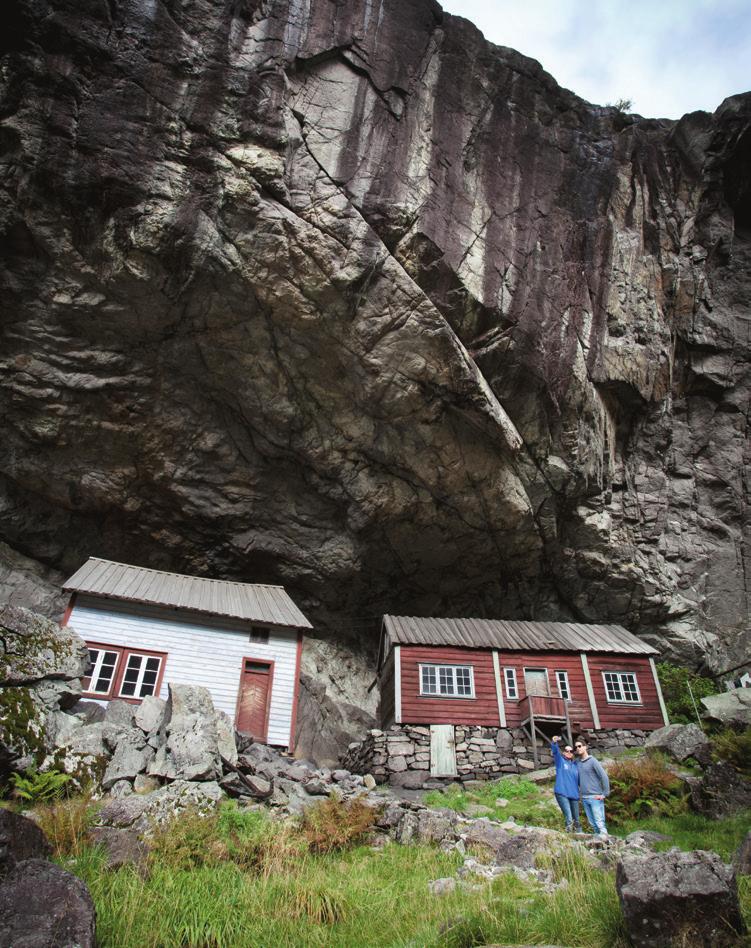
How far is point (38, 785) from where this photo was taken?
30.5 feet

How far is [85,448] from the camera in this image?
945 inches

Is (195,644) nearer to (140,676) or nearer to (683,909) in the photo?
(140,676)

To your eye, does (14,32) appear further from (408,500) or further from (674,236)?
(674,236)

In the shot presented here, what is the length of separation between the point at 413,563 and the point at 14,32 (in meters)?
23.1

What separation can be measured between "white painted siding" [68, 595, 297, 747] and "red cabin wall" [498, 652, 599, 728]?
787cm

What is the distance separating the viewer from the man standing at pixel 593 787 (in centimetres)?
1117

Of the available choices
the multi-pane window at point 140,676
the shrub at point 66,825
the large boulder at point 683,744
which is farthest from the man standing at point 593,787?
the multi-pane window at point 140,676

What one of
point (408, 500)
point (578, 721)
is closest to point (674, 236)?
point (408, 500)

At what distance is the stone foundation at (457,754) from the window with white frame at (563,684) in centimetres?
225

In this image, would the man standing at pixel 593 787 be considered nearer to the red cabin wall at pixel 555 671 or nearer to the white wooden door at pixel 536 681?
the red cabin wall at pixel 555 671

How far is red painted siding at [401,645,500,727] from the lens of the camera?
69.6ft

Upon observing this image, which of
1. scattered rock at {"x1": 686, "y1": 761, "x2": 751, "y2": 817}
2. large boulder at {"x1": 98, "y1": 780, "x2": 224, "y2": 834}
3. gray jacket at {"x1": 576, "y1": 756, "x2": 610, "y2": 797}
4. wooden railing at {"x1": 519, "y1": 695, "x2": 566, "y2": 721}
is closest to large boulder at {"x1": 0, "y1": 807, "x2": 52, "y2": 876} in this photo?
large boulder at {"x1": 98, "y1": 780, "x2": 224, "y2": 834}

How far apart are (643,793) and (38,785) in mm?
11300

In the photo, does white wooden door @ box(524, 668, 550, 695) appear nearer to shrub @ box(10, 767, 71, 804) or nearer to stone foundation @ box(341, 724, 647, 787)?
stone foundation @ box(341, 724, 647, 787)
